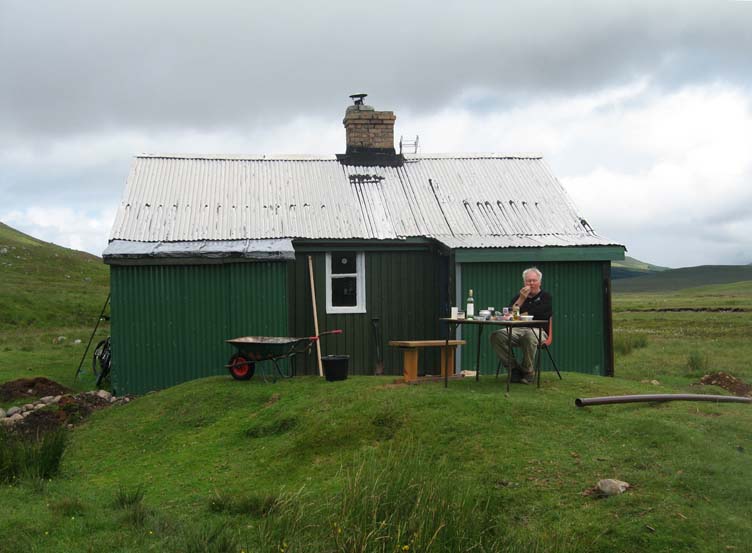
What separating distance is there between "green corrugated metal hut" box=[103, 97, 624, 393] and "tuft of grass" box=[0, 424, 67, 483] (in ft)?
15.8

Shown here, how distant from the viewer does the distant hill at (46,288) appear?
3281cm

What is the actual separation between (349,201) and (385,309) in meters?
2.46

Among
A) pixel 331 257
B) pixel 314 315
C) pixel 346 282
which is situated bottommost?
pixel 314 315

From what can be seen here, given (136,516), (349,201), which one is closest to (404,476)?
(136,516)

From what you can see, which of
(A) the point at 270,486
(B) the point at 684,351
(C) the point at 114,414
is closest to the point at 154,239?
(C) the point at 114,414

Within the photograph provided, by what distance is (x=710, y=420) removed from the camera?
811 cm

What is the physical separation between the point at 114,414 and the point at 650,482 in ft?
25.5

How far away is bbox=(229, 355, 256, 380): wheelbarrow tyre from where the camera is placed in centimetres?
1195

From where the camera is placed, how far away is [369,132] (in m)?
17.4

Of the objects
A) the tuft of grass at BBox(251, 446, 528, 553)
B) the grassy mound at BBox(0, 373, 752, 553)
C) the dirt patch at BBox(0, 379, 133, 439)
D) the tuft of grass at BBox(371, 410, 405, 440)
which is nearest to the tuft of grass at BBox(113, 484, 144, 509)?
the grassy mound at BBox(0, 373, 752, 553)

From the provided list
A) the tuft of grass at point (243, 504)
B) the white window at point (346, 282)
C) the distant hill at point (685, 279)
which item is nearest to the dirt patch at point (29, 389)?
the white window at point (346, 282)

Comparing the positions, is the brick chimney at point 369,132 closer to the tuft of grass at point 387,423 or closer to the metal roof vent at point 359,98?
the metal roof vent at point 359,98

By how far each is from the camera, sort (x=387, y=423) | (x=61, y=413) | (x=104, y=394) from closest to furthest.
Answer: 1. (x=387, y=423)
2. (x=61, y=413)
3. (x=104, y=394)

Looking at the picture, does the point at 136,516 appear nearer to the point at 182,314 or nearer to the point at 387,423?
the point at 387,423
